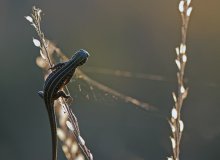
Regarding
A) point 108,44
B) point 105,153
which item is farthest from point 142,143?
point 108,44

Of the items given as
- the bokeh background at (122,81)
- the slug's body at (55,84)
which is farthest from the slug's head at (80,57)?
the bokeh background at (122,81)

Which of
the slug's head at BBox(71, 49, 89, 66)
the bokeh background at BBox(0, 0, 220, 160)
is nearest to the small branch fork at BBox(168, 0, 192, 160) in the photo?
the slug's head at BBox(71, 49, 89, 66)

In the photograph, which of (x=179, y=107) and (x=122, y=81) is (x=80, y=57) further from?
(x=122, y=81)

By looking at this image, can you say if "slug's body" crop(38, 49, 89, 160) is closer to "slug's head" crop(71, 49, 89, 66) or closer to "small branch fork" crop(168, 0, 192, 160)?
"slug's head" crop(71, 49, 89, 66)

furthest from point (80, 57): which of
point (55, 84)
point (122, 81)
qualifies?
point (122, 81)

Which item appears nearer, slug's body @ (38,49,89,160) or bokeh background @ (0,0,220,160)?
slug's body @ (38,49,89,160)

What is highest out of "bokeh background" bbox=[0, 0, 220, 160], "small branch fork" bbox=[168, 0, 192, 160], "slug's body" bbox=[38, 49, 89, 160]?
"slug's body" bbox=[38, 49, 89, 160]

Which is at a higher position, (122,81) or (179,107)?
(179,107)

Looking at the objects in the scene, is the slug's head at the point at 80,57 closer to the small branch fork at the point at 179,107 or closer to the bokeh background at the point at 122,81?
the small branch fork at the point at 179,107
